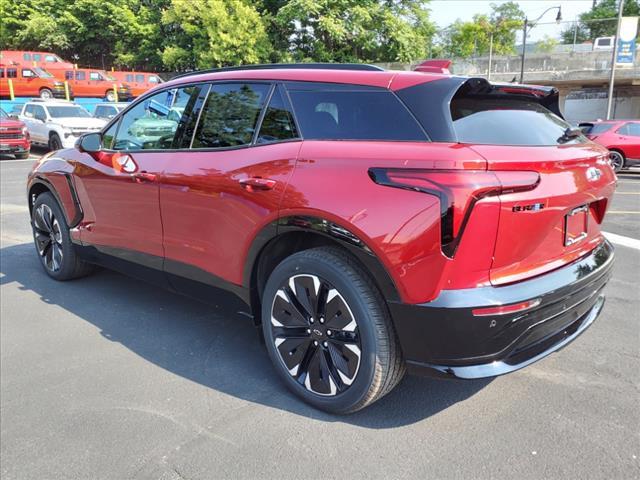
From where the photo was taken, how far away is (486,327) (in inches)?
87.9

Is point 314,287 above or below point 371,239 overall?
below

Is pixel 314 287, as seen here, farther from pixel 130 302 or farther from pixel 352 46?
pixel 352 46

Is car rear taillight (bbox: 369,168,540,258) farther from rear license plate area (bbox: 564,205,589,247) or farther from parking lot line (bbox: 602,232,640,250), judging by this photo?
parking lot line (bbox: 602,232,640,250)

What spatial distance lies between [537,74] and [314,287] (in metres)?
38.2

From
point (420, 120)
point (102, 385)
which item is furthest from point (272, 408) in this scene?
point (420, 120)

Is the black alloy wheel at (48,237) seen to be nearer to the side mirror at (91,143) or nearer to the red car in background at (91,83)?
the side mirror at (91,143)

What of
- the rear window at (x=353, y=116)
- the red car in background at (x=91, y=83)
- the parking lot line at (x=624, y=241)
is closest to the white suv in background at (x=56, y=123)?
the red car in background at (x=91, y=83)

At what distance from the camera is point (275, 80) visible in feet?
9.88

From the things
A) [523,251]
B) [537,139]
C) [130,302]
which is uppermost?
[537,139]

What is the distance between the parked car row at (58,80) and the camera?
28.9 m

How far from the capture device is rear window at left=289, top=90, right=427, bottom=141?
8.12 feet

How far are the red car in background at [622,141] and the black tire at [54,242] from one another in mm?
14698

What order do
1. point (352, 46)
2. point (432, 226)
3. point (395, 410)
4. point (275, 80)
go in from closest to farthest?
point (432, 226)
point (395, 410)
point (275, 80)
point (352, 46)

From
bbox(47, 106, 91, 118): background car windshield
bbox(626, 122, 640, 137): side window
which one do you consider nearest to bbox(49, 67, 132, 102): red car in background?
bbox(47, 106, 91, 118): background car windshield
